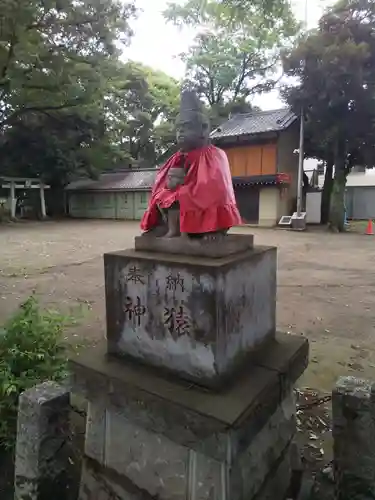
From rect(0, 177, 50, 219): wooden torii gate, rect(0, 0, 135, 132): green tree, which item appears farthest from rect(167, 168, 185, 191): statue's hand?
rect(0, 177, 50, 219): wooden torii gate

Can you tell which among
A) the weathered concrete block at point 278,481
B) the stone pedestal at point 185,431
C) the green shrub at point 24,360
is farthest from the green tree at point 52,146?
the weathered concrete block at point 278,481

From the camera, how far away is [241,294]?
2.02m

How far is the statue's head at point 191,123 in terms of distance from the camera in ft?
6.73

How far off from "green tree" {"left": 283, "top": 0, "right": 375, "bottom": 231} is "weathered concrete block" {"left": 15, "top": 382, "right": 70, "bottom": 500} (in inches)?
639

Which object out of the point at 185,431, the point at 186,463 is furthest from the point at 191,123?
the point at 186,463

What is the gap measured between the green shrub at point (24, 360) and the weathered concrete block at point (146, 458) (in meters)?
0.96

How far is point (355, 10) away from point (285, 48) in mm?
3044

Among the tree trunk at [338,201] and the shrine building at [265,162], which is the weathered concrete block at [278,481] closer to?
the tree trunk at [338,201]

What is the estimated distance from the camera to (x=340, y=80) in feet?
49.2

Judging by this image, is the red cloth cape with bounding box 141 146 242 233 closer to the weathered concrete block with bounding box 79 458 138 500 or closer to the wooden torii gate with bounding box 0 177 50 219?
the weathered concrete block with bounding box 79 458 138 500

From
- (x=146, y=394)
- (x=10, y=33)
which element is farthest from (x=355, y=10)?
(x=146, y=394)

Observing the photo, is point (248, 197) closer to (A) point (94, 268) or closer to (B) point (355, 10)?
(B) point (355, 10)

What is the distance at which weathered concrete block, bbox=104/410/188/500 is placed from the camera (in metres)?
1.94

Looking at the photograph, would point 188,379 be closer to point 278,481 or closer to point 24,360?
point 278,481
